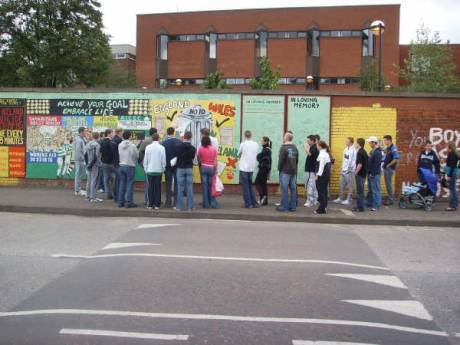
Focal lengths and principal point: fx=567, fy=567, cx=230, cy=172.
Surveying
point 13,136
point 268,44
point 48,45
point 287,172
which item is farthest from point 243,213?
point 268,44

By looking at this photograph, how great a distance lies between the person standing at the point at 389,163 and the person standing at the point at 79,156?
26.3 feet

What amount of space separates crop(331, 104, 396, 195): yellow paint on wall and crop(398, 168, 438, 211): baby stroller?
1.49 metres

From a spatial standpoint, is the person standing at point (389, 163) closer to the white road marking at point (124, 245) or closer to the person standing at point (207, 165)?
the person standing at point (207, 165)

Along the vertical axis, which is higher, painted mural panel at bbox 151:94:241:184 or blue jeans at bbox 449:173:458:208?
painted mural panel at bbox 151:94:241:184

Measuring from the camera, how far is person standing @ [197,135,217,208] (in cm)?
1355

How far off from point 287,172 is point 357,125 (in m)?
3.60

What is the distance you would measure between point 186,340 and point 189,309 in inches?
35.2

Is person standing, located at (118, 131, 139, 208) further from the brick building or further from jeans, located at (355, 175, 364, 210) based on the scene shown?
the brick building

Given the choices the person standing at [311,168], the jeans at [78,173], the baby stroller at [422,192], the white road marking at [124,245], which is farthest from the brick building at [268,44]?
the white road marking at [124,245]

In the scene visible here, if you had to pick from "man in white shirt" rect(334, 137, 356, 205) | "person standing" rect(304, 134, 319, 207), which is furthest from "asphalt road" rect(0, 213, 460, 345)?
"man in white shirt" rect(334, 137, 356, 205)

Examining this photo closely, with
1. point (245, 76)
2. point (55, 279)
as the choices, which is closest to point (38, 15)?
point (245, 76)

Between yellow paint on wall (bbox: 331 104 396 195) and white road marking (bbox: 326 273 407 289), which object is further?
yellow paint on wall (bbox: 331 104 396 195)

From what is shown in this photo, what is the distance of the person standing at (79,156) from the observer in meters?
15.3

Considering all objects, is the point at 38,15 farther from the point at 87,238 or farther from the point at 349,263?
the point at 349,263
